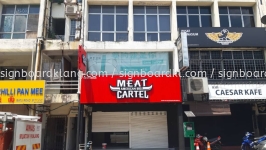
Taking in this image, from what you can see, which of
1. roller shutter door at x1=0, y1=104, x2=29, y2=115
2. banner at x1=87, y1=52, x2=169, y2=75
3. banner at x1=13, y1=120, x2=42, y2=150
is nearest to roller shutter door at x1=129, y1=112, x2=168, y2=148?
banner at x1=87, y1=52, x2=169, y2=75

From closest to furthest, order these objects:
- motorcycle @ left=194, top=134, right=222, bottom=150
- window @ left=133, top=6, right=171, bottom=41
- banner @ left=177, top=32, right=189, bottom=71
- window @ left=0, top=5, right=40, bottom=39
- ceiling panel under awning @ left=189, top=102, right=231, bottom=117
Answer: banner @ left=177, top=32, right=189, bottom=71 < motorcycle @ left=194, top=134, right=222, bottom=150 < ceiling panel under awning @ left=189, top=102, right=231, bottom=117 < window @ left=133, top=6, right=171, bottom=41 < window @ left=0, top=5, right=40, bottom=39

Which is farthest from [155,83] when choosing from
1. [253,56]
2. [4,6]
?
[4,6]

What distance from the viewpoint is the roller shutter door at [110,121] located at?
591 inches

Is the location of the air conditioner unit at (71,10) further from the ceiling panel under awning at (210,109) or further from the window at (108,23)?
the ceiling panel under awning at (210,109)

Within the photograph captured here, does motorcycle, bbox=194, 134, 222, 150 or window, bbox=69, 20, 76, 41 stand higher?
window, bbox=69, 20, 76, 41

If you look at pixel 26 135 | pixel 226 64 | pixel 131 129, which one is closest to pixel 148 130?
pixel 131 129

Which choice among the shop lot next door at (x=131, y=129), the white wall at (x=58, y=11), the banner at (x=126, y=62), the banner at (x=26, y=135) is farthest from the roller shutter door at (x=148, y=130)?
the white wall at (x=58, y=11)

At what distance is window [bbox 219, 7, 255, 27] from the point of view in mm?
15656

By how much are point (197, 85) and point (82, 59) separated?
617 cm

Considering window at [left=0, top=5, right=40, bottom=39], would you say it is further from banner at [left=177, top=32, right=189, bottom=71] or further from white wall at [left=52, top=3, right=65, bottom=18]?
banner at [left=177, top=32, right=189, bottom=71]

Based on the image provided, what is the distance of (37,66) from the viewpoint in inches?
541

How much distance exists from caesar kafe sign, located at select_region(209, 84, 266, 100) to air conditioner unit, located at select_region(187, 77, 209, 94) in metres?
0.56

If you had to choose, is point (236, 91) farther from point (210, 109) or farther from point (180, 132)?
point (180, 132)

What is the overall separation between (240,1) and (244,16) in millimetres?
1034
